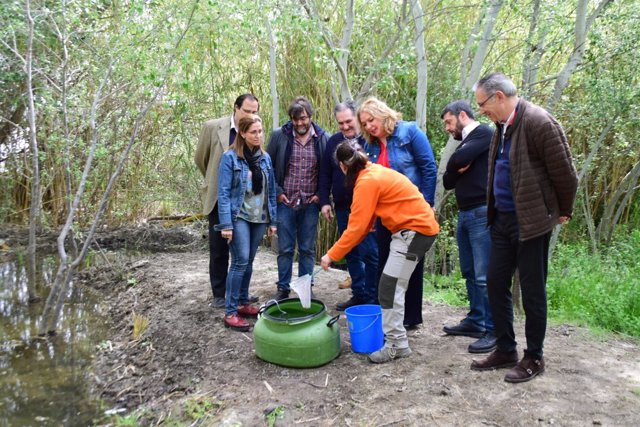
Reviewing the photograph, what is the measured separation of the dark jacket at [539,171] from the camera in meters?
2.46

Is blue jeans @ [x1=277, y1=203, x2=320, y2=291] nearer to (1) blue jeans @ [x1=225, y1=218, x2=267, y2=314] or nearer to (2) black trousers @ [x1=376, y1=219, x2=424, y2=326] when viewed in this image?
(1) blue jeans @ [x1=225, y1=218, x2=267, y2=314]

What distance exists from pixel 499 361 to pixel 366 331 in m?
0.80

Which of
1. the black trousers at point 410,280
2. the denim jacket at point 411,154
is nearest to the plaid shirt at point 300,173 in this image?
the denim jacket at point 411,154

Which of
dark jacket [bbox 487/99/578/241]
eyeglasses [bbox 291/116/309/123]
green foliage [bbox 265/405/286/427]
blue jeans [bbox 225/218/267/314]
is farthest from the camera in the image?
eyeglasses [bbox 291/116/309/123]

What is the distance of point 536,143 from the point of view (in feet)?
8.16

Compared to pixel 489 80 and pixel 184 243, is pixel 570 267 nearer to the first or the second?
pixel 489 80

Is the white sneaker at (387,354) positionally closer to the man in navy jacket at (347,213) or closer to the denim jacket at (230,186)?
the man in navy jacket at (347,213)

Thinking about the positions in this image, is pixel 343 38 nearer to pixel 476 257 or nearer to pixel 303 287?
pixel 476 257

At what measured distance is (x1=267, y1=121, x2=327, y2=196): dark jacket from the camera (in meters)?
3.98

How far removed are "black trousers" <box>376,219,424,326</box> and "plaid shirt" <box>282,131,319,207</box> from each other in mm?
823

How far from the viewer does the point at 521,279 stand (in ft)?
8.64

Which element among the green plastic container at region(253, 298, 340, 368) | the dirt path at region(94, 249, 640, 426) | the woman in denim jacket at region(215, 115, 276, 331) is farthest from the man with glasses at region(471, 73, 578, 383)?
the woman in denim jacket at region(215, 115, 276, 331)

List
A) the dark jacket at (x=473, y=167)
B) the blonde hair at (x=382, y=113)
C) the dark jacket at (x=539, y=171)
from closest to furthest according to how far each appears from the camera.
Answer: the dark jacket at (x=539, y=171), the dark jacket at (x=473, y=167), the blonde hair at (x=382, y=113)

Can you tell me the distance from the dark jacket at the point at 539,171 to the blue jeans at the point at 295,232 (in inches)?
72.2
